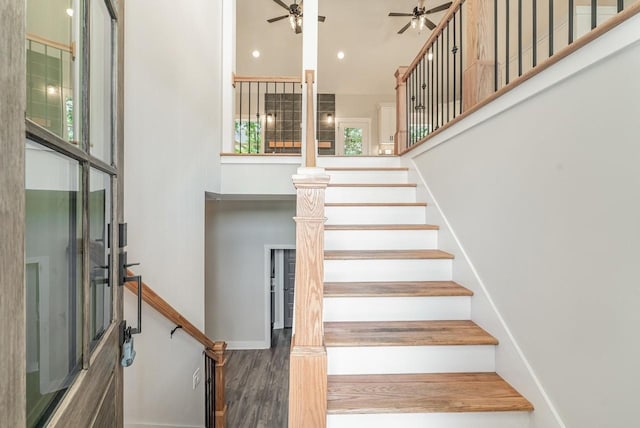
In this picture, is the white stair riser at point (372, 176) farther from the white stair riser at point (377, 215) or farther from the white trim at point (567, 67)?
the white trim at point (567, 67)

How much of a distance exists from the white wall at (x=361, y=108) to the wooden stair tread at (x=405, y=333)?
6426mm

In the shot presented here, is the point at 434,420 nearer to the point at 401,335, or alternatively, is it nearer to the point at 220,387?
the point at 401,335

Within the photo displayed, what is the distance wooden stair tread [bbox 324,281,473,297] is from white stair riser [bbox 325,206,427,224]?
2.26 ft

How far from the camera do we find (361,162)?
143 inches

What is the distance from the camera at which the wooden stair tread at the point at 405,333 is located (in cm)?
158

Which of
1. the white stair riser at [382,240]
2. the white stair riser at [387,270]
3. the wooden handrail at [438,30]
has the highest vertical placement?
the wooden handrail at [438,30]

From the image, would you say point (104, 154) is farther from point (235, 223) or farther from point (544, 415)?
point (235, 223)

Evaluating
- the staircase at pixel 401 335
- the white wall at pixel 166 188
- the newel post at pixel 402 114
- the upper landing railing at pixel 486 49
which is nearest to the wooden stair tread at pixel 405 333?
the staircase at pixel 401 335

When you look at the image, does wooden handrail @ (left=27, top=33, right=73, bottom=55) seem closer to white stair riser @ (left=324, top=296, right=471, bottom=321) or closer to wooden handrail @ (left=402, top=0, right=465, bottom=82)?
white stair riser @ (left=324, top=296, right=471, bottom=321)

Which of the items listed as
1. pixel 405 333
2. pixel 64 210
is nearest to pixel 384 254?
pixel 405 333

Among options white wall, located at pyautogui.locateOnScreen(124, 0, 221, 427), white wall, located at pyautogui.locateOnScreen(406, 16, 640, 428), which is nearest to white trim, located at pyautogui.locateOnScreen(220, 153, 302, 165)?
white wall, located at pyautogui.locateOnScreen(124, 0, 221, 427)

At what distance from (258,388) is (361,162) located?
3095 mm

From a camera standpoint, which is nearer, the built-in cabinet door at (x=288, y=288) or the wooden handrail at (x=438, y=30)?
the wooden handrail at (x=438, y=30)

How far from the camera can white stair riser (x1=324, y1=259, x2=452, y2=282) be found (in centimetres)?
209
